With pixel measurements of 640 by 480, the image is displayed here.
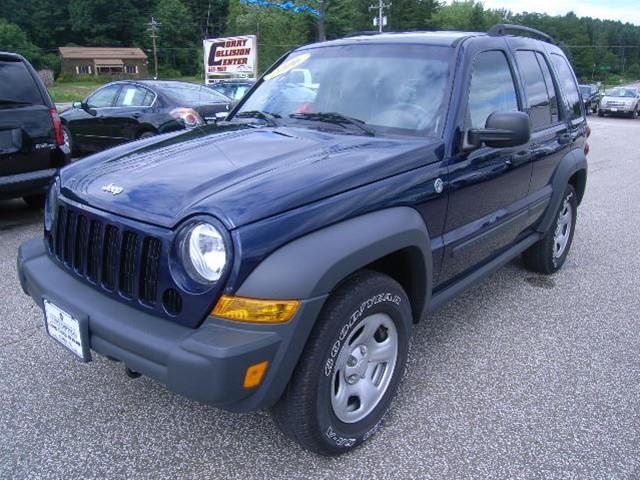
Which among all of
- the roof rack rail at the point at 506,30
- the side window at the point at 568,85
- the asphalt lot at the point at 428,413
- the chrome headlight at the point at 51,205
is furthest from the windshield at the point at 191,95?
the chrome headlight at the point at 51,205

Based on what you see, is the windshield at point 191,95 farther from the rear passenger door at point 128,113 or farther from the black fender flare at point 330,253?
the black fender flare at point 330,253

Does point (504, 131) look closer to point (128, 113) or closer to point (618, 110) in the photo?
point (128, 113)

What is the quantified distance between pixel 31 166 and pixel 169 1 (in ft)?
308

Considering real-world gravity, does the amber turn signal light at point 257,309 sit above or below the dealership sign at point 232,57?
below

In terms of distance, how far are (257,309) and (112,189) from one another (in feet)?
3.02

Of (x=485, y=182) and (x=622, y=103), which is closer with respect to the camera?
(x=485, y=182)

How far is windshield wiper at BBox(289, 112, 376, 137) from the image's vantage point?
9.79ft

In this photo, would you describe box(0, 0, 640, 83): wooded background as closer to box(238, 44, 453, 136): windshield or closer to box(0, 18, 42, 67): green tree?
box(0, 18, 42, 67): green tree

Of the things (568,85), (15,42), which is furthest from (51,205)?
(15,42)

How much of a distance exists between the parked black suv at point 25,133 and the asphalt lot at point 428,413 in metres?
1.80

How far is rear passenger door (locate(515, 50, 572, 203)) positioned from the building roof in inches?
3745

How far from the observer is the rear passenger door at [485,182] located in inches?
117

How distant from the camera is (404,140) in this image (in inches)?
110

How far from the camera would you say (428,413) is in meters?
2.78
